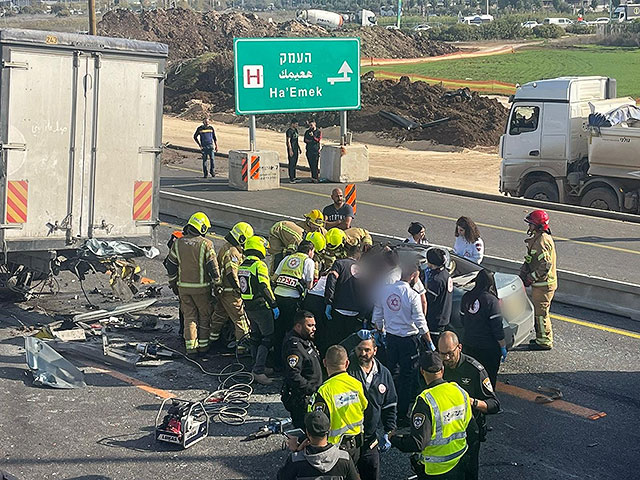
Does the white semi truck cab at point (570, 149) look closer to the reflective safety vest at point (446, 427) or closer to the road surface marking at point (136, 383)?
the road surface marking at point (136, 383)

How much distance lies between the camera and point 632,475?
791cm

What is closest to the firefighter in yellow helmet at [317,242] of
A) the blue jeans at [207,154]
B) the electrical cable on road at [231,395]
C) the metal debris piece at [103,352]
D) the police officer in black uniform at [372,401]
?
the electrical cable on road at [231,395]

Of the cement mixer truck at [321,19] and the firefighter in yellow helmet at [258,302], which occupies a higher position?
the cement mixer truck at [321,19]

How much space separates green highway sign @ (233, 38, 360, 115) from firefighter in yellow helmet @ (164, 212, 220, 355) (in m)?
11.6

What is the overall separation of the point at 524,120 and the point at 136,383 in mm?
14629

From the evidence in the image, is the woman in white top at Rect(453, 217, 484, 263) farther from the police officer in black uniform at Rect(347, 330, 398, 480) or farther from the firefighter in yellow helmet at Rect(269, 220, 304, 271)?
the police officer in black uniform at Rect(347, 330, 398, 480)

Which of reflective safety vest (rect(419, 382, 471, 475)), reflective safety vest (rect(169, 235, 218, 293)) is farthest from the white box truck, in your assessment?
reflective safety vest (rect(419, 382, 471, 475))

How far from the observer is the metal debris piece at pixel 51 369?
32.3 ft

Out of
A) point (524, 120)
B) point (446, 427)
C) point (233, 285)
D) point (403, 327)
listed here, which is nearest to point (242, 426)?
point (403, 327)

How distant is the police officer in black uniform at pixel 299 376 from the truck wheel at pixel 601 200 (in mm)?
14266

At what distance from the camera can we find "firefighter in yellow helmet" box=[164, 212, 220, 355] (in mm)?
10695

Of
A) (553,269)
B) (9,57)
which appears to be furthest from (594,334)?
(9,57)

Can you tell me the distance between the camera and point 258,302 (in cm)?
991

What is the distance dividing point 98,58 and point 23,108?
1159 mm
